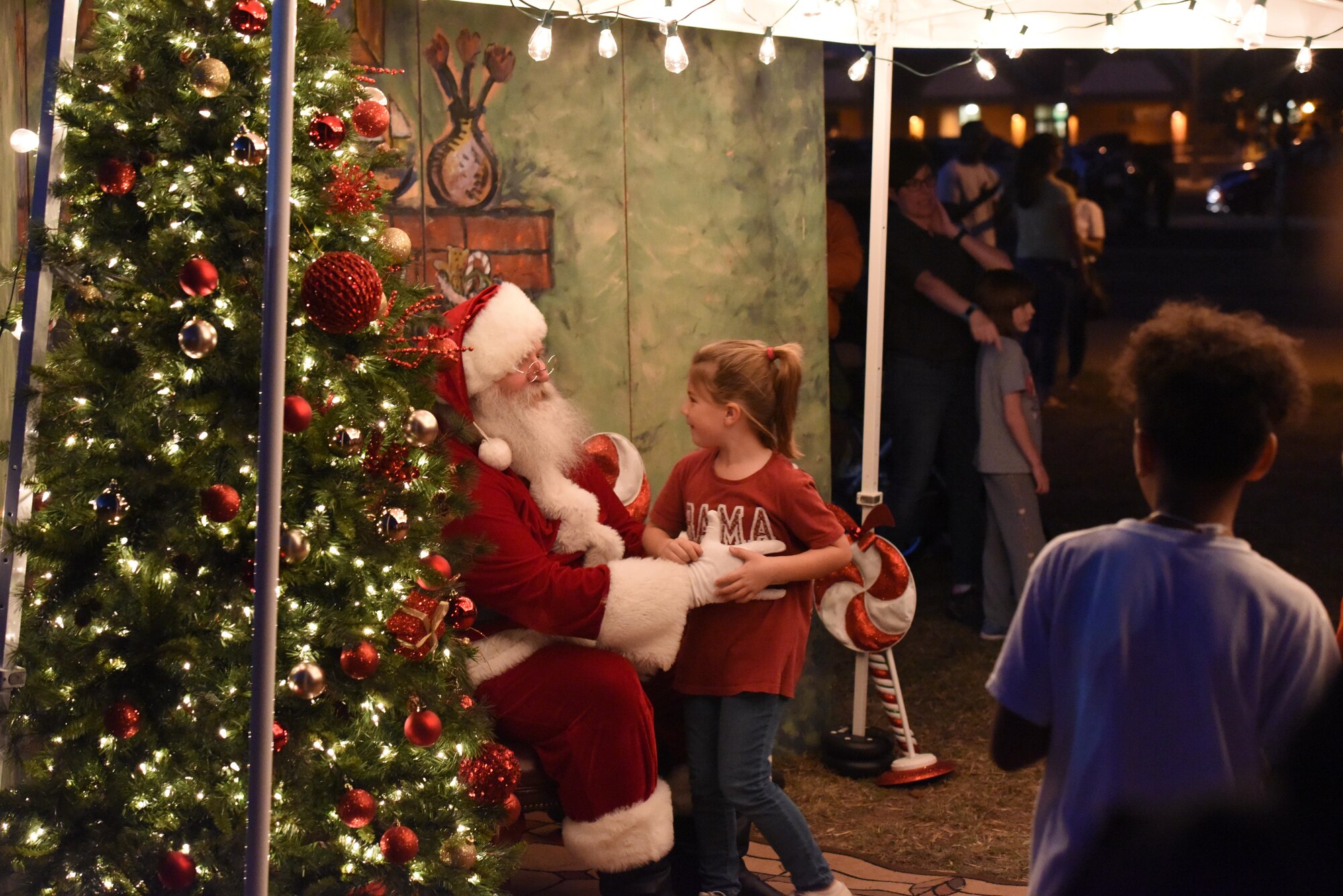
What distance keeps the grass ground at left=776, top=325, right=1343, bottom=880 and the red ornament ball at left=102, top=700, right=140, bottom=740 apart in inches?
85.0

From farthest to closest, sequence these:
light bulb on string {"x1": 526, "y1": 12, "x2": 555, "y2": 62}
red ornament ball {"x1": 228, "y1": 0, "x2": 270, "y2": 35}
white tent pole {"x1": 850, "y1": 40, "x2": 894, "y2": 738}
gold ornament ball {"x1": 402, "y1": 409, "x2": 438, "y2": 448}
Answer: white tent pole {"x1": 850, "y1": 40, "x2": 894, "y2": 738} → light bulb on string {"x1": 526, "y1": 12, "x2": 555, "y2": 62} → gold ornament ball {"x1": 402, "y1": 409, "x2": 438, "y2": 448} → red ornament ball {"x1": 228, "y1": 0, "x2": 270, "y2": 35}

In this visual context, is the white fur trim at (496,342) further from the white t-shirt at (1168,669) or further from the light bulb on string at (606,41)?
the white t-shirt at (1168,669)

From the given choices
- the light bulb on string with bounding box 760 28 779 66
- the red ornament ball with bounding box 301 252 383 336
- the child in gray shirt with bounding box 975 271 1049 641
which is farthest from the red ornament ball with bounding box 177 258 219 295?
the child in gray shirt with bounding box 975 271 1049 641

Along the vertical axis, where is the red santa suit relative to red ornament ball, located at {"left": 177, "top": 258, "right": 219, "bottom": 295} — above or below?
below

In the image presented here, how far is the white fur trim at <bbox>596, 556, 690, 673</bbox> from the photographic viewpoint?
10.3 feet

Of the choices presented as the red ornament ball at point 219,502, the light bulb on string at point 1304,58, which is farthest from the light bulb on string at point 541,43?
the light bulb on string at point 1304,58

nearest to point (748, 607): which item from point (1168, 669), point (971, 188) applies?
point (1168, 669)

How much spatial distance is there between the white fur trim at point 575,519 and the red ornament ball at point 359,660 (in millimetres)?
812

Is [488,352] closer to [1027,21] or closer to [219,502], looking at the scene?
[219,502]

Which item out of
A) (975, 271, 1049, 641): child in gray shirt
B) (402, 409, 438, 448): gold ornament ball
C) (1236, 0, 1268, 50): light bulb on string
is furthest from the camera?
(975, 271, 1049, 641): child in gray shirt

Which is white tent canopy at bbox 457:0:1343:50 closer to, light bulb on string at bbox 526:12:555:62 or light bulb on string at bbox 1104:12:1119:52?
light bulb on string at bbox 1104:12:1119:52

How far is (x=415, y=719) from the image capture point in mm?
2639

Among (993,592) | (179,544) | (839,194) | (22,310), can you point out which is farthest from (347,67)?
(839,194)

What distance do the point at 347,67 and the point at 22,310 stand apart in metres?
0.82
